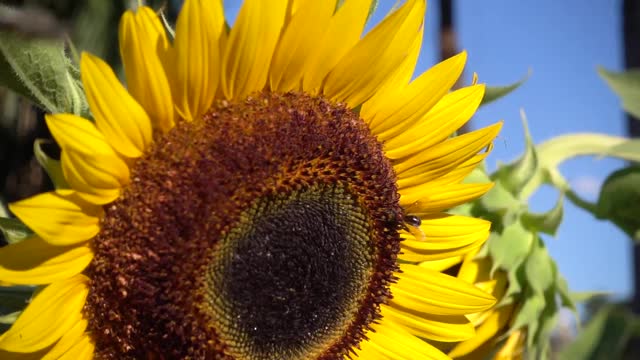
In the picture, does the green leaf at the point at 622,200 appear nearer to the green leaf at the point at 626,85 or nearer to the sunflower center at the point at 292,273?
the green leaf at the point at 626,85

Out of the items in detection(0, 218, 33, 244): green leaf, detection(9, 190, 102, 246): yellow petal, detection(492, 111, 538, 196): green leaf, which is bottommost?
detection(0, 218, 33, 244): green leaf

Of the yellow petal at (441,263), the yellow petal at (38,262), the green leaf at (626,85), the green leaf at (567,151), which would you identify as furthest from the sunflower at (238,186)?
the green leaf at (626,85)

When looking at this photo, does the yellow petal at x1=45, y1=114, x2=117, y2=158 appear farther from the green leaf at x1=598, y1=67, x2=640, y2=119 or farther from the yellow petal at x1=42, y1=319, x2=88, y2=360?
the green leaf at x1=598, y1=67, x2=640, y2=119

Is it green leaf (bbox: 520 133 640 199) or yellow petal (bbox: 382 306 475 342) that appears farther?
green leaf (bbox: 520 133 640 199)

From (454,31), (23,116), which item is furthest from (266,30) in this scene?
(454,31)

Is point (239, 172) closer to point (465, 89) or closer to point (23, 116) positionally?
point (465, 89)

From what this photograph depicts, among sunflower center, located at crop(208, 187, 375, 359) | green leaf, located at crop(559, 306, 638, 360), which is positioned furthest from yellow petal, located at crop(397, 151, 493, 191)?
green leaf, located at crop(559, 306, 638, 360)
